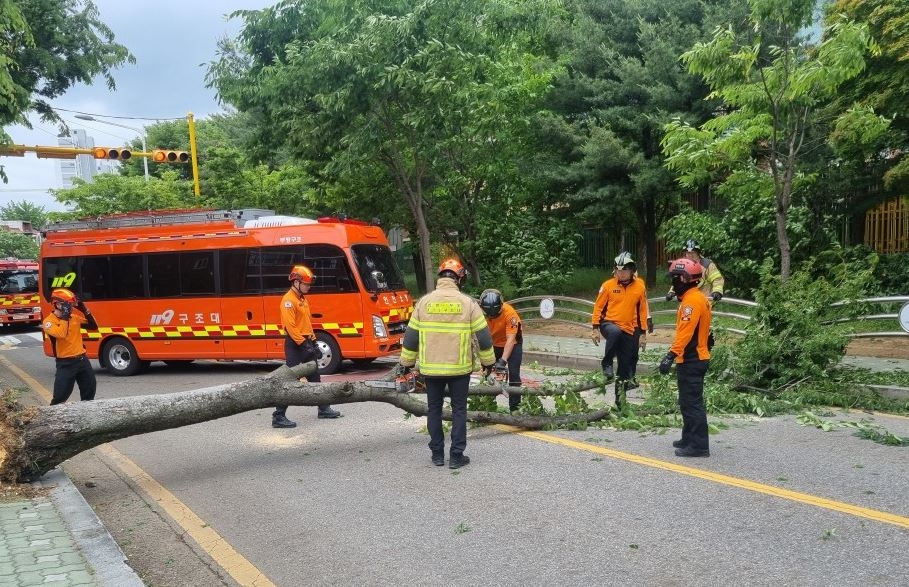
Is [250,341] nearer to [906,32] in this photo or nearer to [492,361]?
[492,361]

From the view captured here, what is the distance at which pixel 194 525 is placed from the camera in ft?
17.9

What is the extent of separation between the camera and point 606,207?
18.9 metres

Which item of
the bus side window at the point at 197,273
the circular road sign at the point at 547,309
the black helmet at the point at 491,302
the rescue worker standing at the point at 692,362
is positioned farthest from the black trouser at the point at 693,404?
the bus side window at the point at 197,273

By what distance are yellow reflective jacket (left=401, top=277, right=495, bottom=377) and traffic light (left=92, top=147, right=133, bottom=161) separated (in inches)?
636

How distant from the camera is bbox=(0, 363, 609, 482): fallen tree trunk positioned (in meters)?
5.77

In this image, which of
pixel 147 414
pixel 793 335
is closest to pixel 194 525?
pixel 147 414

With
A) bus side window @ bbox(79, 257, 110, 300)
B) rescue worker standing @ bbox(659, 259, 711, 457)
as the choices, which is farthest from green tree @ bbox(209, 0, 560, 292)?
rescue worker standing @ bbox(659, 259, 711, 457)

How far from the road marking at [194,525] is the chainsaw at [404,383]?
6.90 ft

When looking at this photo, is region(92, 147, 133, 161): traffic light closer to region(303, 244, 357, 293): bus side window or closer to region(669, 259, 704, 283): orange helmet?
region(303, 244, 357, 293): bus side window

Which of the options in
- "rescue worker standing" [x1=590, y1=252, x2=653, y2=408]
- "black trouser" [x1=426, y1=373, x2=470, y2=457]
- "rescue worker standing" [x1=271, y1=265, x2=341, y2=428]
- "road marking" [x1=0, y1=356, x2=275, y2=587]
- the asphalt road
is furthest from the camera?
"rescue worker standing" [x1=590, y1=252, x2=653, y2=408]

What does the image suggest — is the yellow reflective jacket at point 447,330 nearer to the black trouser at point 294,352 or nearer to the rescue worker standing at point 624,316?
the black trouser at point 294,352

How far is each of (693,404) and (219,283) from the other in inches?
395

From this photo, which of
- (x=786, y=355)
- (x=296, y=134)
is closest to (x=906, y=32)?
(x=786, y=355)

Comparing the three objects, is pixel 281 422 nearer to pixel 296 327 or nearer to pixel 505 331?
pixel 296 327
